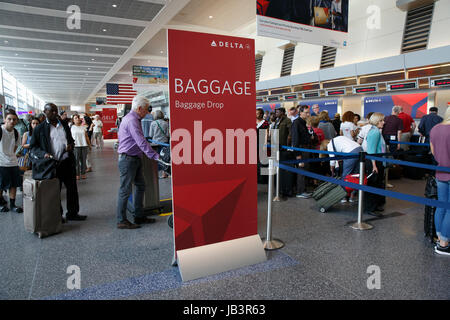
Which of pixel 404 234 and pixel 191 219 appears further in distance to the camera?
pixel 404 234

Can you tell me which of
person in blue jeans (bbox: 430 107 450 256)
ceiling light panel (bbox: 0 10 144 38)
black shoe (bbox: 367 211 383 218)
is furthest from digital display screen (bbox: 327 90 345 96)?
person in blue jeans (bbox: 430 107 450 256)

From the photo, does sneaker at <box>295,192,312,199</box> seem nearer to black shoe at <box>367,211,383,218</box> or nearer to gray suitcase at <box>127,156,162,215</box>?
black shoe at <box>367,211,383,218</box>

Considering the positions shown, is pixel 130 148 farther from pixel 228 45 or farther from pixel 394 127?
pixel 394 127

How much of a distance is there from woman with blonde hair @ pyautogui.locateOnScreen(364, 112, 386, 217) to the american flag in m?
21.0

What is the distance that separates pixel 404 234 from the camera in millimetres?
3670

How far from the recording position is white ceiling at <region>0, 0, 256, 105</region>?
30.2 ft

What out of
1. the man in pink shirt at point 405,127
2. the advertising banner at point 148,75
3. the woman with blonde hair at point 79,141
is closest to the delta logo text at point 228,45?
the woman with blonde hair at point 79,141


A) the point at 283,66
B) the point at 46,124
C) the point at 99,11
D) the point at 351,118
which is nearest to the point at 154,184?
the point at 46,124

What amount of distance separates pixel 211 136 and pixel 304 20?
3735 mm

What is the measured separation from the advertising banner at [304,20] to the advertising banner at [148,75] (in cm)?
1259

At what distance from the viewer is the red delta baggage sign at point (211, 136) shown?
2537 mm

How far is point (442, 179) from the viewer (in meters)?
3.06

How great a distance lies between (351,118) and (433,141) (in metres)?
3.37
